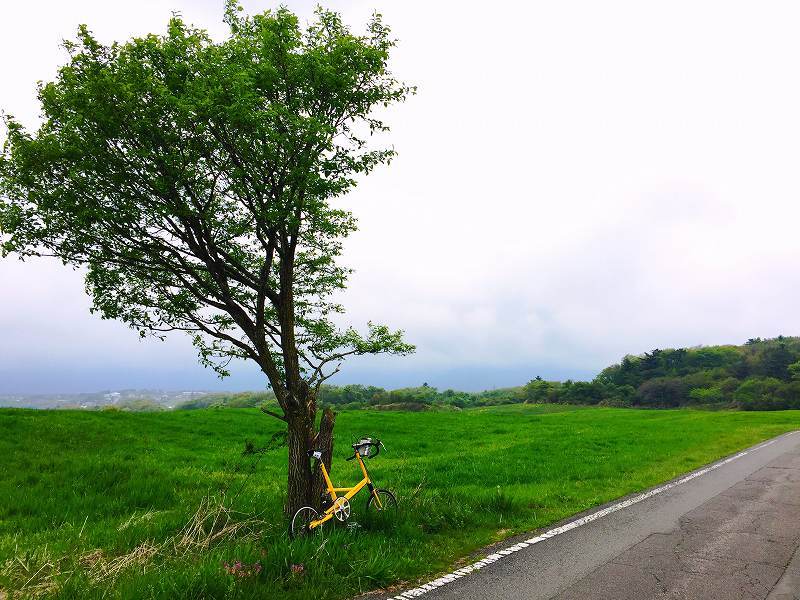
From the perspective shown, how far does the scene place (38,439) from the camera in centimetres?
1789

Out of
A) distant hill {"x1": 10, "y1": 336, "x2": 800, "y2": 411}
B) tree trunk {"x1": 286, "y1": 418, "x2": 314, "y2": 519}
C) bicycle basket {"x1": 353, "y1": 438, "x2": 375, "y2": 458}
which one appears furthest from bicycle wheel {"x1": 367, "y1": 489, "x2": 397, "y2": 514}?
distant hill {"x1": 10, "y1": 336, "x2": 800, "y2": 411}

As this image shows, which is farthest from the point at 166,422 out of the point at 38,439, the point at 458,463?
the point at 458,463

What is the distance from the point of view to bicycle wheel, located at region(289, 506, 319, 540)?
8060mm

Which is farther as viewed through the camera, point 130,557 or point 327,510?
point 327,510

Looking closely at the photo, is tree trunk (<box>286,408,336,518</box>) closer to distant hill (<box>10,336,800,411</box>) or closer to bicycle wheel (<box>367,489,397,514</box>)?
bicycle wheel (<box>367,489,397,514</box>)

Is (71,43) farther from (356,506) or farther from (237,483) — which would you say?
(237,483)

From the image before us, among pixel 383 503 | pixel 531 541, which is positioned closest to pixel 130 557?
pixel 383 503

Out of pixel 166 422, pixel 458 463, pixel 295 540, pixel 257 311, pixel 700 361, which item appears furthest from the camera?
pixel 700 361

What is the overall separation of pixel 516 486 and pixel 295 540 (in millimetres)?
8588

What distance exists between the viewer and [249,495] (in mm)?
Answer: 11859

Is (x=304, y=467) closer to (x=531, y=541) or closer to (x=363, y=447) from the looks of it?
(x=363, y=447)

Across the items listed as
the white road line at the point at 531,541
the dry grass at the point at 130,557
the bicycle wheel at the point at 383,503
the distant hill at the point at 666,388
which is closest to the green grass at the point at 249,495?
the dry grass at the point at 130,557

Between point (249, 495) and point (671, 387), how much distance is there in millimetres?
123624

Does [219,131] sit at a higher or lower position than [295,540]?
higher
